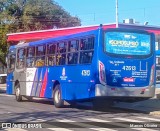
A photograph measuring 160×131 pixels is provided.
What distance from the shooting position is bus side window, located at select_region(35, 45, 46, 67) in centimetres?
2092

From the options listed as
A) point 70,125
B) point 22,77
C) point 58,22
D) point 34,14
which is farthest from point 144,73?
point 58,22

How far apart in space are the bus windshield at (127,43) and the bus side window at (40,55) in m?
4.97

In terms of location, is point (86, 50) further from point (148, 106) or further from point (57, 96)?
point (148, 106)

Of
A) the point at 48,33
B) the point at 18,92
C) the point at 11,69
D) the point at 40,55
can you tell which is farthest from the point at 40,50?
the point at 48,33

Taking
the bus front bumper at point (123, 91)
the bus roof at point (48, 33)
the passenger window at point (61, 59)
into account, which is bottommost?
the bus front bumper at point (123, 91)

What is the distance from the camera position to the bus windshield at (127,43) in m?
16.7

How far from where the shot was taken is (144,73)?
1706 cm

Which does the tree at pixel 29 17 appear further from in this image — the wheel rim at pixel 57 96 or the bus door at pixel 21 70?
the wheel rim at pixel 57 96

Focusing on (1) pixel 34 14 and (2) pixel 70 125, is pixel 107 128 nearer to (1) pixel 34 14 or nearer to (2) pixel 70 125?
(2) pixel 70 125

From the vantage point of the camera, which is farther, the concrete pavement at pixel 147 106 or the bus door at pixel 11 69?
the bus door at pixel 11 69

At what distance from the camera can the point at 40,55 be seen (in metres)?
21.1

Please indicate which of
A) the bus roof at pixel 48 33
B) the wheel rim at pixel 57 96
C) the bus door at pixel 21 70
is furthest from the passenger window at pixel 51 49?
the bus roof at pixel 48 33

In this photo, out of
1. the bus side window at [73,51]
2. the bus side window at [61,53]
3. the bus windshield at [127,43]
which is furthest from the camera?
the bus side window at [61,53]

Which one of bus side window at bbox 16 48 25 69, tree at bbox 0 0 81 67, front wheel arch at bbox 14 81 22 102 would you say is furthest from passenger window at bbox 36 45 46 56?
tree at bbox 0 0 81 67
